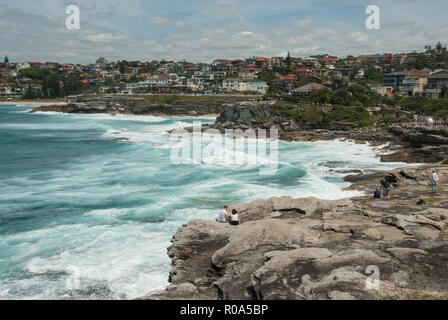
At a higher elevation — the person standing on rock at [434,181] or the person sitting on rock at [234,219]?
the person standing on rock at [434,181]

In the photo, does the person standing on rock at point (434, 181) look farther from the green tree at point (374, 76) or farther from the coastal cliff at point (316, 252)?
the green tree at point (374, 76)

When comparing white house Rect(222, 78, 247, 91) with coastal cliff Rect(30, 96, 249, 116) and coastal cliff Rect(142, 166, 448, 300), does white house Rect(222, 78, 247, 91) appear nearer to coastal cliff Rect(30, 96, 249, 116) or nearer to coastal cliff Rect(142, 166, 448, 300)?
coastal cliff Rect(30, 96, 249, 116)

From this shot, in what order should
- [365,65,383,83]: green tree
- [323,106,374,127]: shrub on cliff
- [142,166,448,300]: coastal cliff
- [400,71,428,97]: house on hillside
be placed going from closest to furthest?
[142,166,448,300]: coastal cliff → [323,106,374,127]: shrub on cliff → [400,71,428,97]: house on hillside → [365,65,383,83]: green tree

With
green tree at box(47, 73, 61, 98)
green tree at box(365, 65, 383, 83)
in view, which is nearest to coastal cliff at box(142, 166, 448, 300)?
green tree at box(365, 65, 383, 83)

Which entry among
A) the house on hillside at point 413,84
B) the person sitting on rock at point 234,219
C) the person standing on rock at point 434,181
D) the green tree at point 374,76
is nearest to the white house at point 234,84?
the green tree at point 374,76

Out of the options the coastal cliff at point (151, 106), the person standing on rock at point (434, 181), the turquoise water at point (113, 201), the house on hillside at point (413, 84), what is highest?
the house on hillside at point (413, 84)

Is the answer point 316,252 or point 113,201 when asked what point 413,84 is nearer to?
point 113,201

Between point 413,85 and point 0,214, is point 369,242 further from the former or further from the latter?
point 413,85

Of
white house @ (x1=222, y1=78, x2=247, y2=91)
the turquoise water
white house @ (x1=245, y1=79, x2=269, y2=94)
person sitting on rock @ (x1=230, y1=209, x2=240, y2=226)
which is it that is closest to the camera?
the turquoise water
